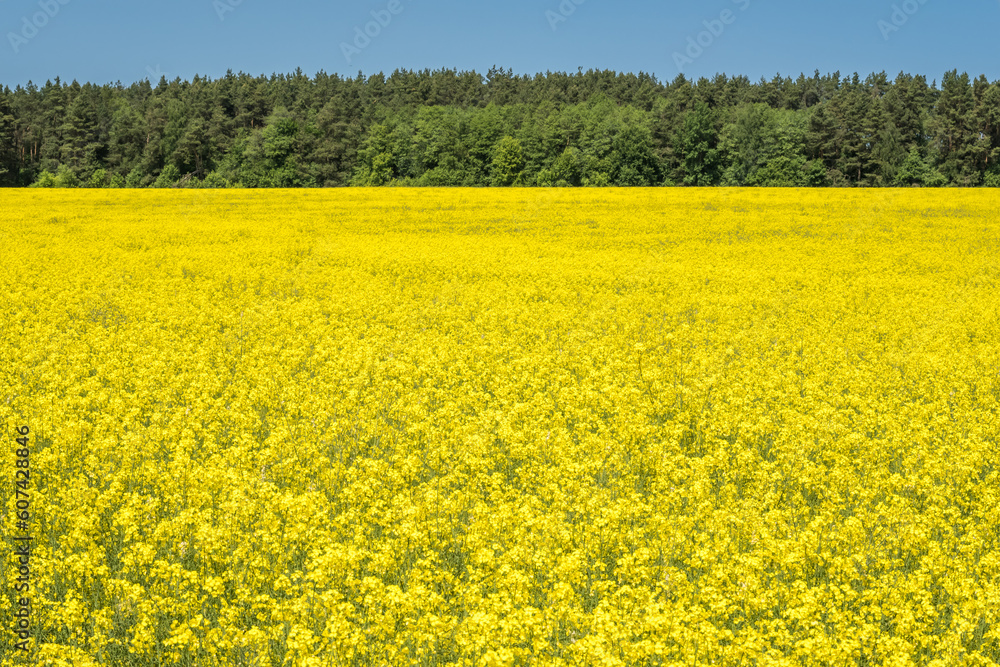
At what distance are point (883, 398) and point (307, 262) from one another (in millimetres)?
22518

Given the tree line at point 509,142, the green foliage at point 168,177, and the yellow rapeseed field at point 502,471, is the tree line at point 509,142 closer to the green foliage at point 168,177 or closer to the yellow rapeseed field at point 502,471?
the green foliage at point 168,177

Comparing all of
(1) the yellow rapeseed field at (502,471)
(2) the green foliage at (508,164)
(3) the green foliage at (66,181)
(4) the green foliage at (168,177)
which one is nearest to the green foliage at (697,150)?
(2) the green foliage at (508,164)

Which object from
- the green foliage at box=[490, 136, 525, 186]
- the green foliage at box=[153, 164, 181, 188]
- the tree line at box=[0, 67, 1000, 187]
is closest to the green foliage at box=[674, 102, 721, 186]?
the tree line at box=[0, 67, 1000, 187]

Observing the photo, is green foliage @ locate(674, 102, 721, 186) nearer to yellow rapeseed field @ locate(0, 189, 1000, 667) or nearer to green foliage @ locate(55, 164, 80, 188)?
yellow rapeseed field @ locate(0, 189, 1000, 667)

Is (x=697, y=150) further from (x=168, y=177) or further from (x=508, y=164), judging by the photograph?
(x=168, y=177)

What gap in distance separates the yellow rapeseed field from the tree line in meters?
68.6

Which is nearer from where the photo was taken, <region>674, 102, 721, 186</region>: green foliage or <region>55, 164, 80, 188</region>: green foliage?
<region>55, 164, 80, 188</region>: green foliage

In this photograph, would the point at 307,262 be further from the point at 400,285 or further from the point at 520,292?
the point at 520,292

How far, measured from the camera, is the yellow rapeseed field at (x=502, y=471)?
5773 millimetres

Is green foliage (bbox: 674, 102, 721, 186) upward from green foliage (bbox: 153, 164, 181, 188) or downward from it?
upward

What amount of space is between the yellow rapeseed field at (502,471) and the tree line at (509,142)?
68.6 metres

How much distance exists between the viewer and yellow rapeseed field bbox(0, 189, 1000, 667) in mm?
5773

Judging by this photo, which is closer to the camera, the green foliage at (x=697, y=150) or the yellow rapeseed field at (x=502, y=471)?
the yellow rapeseed field at (x=502, y=471)

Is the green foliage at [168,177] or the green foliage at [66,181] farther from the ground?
the green foliage at [168,177]
